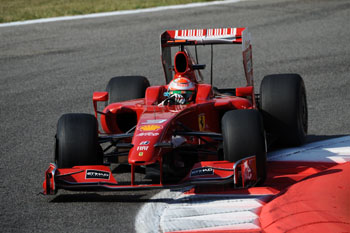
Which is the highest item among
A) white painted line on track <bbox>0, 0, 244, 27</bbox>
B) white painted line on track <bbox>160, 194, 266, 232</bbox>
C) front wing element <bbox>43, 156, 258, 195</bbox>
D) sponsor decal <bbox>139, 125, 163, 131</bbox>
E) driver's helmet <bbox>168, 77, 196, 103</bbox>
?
driver's helmet <bbox>168, 77, 196, 103</bbox>

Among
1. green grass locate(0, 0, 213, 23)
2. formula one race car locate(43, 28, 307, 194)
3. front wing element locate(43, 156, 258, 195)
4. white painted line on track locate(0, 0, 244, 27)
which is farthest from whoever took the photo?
green grass locate(0, 0, 213, 23)

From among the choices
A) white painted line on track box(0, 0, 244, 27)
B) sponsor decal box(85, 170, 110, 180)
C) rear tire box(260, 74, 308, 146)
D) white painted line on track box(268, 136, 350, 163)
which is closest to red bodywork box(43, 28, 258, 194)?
sponsor decal box(85, 170, 110, 180)

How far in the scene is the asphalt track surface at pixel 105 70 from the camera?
6703 millimetres

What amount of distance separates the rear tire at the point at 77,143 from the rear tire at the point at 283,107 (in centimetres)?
229

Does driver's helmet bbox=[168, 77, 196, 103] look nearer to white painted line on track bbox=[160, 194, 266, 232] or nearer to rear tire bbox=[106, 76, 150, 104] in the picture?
rear tire bbox=[106, 76, 150, 104]

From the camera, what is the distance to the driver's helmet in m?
8.11

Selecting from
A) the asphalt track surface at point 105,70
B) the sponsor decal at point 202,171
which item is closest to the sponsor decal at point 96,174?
the asphalt track surface at point 105,70

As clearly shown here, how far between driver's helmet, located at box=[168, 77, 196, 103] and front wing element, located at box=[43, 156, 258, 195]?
1560 millimetres

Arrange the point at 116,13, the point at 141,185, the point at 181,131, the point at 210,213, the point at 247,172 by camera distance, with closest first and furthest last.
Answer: the point at 210,213 → the point at 141,185 → the point at 247,172 → the point at 181,131 → the point at 116,13

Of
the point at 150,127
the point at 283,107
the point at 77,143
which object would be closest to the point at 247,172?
the point at 150,127

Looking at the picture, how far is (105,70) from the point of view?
13508mm

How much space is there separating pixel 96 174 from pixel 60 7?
515 inches

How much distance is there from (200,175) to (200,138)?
1.06 metres

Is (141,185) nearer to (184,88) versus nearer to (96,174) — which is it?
(96,174)
